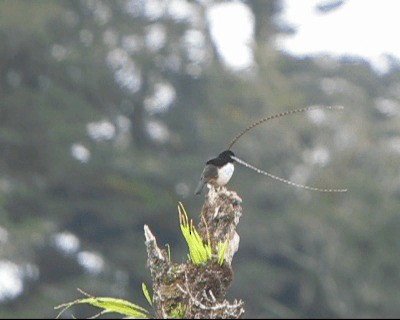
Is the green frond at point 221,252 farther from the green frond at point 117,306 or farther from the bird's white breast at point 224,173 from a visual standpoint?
the bird's white breast at point 224,173

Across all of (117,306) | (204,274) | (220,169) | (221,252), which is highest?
(220,169)

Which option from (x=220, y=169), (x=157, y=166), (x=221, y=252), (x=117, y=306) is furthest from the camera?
(x=157, y=166)

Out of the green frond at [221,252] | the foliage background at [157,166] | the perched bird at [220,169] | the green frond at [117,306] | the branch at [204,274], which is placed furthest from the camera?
the foliage background at [157,166]

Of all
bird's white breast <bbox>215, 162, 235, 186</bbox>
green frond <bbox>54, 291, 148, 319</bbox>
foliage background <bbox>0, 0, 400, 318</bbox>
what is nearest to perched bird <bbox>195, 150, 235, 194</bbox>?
bird's white breast <bbox>215, 162, 235, 186</bbox>

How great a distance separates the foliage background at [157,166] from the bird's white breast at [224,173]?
65.1ft

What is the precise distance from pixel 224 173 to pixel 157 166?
73.5ft

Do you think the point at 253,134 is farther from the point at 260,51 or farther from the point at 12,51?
the point at 12,51

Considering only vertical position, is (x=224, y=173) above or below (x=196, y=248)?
above

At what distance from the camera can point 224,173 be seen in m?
6.74

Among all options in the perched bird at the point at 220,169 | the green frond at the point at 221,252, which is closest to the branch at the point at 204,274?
the green frond at the point at 221,252

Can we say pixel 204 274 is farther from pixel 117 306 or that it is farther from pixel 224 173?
pixel 224 173

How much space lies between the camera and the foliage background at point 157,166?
28469mm

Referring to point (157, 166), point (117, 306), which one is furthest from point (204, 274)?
point (157, 166)

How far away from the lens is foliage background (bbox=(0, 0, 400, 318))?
28.5 metres
